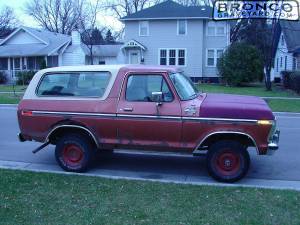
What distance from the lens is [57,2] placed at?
2753 inches

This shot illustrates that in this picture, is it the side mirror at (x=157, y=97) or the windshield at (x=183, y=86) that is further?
the windshield at (x=183, y=86)

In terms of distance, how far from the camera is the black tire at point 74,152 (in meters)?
7.24

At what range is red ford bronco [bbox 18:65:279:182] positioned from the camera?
21.6ft

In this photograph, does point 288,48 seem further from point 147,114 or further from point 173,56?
point 147,114

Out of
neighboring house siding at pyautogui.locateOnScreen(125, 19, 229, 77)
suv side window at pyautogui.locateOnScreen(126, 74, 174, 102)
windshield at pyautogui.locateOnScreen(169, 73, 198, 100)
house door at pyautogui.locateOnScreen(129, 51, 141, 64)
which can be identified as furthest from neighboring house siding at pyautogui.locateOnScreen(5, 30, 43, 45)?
suv side window at pyautogui.locateOnScreen(126, 74, 174, 102)

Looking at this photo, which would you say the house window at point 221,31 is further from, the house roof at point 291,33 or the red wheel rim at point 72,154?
the red wheel rim at point 72,154

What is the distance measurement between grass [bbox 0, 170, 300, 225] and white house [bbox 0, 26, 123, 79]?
33642 millimetres

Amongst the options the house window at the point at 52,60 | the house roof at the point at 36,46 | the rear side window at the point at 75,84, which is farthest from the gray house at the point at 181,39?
the rear side window at the point at 75,84

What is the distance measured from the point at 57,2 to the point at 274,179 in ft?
223

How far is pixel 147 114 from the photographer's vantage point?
6809 mm

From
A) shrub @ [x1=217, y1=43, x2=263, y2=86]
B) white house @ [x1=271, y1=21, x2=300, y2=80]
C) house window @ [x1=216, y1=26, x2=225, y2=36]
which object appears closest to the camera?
shrub @ [x1=217, y1=43, x2=263, y2=86]

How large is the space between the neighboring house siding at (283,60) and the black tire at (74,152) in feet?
99.6

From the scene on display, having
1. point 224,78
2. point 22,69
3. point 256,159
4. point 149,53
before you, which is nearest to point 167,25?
point 149,53

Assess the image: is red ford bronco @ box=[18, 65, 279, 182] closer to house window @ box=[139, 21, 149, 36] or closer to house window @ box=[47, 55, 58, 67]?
house window @ box=[139, 21, 149, 36]
